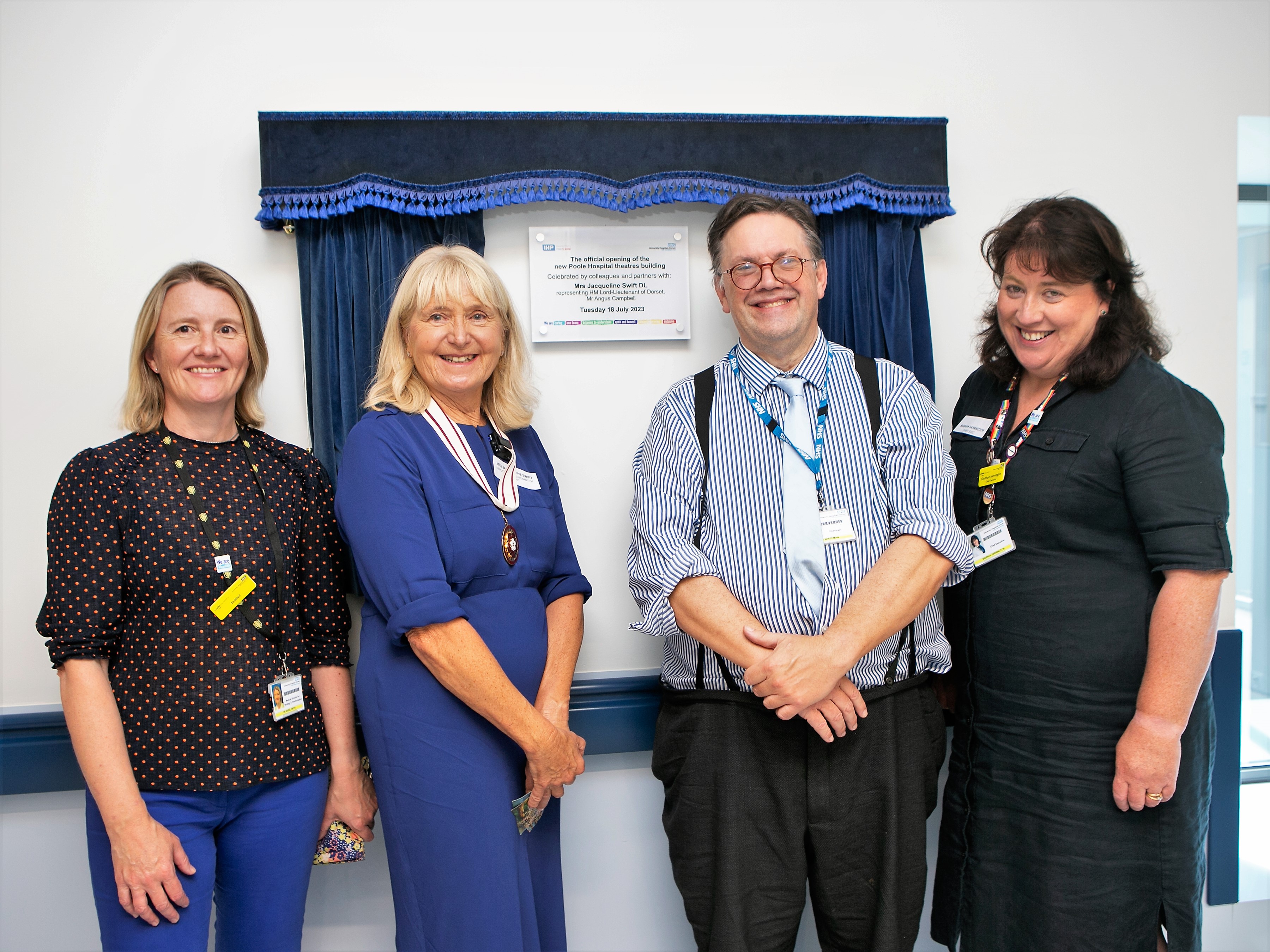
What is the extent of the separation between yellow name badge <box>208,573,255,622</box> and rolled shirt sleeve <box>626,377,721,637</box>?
31.9 inches

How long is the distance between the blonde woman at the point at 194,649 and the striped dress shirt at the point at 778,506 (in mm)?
785

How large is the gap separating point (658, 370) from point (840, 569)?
83 centimetres

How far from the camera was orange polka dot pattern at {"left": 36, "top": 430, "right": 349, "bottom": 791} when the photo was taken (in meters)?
1.42

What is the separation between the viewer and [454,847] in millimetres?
1478

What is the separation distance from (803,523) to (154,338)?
4.76 ft

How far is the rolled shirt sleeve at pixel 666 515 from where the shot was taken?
60.9 inches

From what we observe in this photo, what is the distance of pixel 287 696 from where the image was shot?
1547 mm

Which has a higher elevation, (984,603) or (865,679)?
(984,603)

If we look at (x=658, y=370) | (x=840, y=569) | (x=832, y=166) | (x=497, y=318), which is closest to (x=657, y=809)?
(x=840, y=569)

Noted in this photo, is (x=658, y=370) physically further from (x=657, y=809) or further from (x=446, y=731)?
(x=657, y=809)

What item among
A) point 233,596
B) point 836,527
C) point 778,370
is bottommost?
point 233,596

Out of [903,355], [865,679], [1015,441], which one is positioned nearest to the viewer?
[865,679]

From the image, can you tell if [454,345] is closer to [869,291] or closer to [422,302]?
[422,302]

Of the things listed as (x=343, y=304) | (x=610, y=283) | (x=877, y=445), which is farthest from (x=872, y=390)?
(x=343, y=304)
